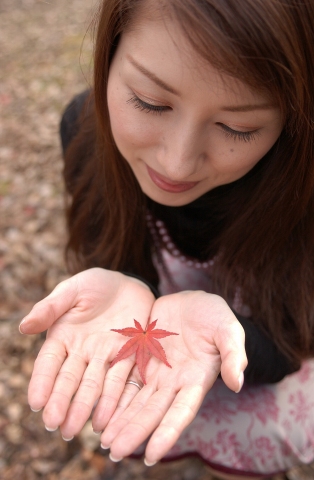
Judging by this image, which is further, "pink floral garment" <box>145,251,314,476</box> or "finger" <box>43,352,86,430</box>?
"pink floral garment" <box>145,251,314,476</box>

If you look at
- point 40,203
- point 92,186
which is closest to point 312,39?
point 92,186

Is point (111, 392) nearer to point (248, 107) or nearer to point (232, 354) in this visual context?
point (232, 354)

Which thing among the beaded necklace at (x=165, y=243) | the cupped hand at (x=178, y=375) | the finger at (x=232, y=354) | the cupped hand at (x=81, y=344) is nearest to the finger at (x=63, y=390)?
the cupped hand at (x=81, y=344)

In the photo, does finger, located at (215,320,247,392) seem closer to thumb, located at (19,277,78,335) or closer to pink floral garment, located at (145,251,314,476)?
thumb, located at (19,277,78,335)

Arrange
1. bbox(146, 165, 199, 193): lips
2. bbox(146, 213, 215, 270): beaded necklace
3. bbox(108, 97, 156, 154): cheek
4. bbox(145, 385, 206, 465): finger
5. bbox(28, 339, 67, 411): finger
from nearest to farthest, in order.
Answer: bbox(145, 385, 206, 465): finger, bbox(28, 339, 67, 411): finger, bbox(108, 97, 156, 154): cheek, bbox(146, 165, 199, 193): lips, bbox(146, 213, 215, 270): beaded necklace

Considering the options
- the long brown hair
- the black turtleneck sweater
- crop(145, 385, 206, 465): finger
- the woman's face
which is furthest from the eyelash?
crop(145, 385, 206, 465): finger
